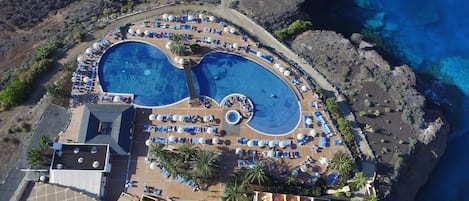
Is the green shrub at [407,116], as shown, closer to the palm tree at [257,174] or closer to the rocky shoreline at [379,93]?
the rocky shoreline at [379,93]

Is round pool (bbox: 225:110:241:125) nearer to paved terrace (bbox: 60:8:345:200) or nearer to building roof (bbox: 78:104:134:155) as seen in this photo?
paved terrace (bbox: 60:8:345:200)

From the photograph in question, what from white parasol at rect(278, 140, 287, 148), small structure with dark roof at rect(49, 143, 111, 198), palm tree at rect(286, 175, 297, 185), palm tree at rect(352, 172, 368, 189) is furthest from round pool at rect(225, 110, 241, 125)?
palm tree at rect(352, 172, 368, 189)

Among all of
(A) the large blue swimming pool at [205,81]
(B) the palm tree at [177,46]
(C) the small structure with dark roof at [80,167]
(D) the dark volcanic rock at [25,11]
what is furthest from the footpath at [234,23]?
(C) the small structure with dark roof at [80,167]

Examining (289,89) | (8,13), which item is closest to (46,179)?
(8,13)

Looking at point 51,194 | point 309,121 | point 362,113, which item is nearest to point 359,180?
point 309,121

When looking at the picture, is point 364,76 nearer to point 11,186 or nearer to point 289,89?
point 289,89

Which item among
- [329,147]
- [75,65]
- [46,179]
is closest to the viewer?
[46,179]
